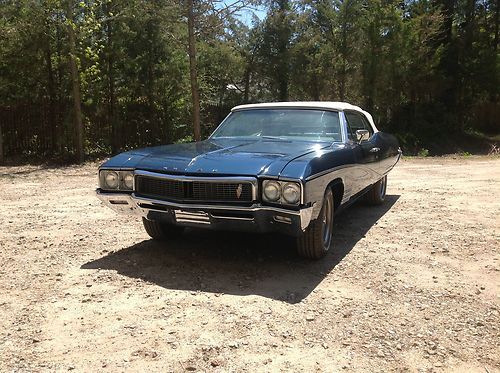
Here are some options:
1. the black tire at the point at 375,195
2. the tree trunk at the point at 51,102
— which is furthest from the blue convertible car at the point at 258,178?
the tree trunk at the point at 51,102

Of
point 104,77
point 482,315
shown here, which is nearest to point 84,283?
point 482,315

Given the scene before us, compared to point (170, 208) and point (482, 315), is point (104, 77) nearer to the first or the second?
point (170, 208)

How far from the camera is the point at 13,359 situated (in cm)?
281

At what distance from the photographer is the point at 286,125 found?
545 cm

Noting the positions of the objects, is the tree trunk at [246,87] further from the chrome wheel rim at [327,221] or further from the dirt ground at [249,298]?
the chrome wheel rim at [327,221]

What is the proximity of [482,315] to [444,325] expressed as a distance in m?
0.35

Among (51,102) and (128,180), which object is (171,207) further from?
(51,102)

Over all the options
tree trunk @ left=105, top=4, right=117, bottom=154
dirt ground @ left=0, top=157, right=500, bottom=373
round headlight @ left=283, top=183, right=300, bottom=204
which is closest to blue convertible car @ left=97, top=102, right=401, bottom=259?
round headlight @ left=283, top=183, right=300, bottom=204

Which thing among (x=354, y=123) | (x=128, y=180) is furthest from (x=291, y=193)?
(x=354, y=123)

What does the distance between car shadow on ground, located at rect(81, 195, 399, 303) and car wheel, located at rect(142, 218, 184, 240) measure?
0.08m

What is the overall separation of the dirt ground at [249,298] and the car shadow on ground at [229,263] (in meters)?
0.02

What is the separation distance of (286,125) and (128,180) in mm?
1885

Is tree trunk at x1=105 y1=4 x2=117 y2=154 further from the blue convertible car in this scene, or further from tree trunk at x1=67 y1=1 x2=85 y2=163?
the blue convertible car

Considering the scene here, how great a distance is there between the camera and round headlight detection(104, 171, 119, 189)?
4535mm
